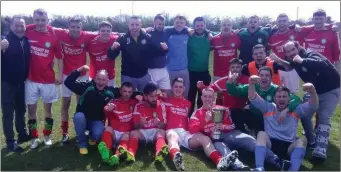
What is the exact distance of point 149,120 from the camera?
20.1ft

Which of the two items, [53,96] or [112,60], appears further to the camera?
[112,60]

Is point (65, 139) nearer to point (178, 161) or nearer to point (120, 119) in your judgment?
point (120, 119)

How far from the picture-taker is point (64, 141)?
20.7ft

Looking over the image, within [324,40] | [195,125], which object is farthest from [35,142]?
[324,40]

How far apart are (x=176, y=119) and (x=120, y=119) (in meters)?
0.91

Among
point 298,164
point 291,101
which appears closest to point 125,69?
point 291,101

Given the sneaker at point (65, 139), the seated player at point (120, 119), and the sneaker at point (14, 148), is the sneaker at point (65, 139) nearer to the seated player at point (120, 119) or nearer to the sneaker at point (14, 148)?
the sneaker at point (14, 148)

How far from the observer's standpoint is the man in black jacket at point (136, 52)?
6574mm

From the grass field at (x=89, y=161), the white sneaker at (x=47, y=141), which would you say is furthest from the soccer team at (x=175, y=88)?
the grass field at (x=89, y=161)

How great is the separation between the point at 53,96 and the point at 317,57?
13.9 ft

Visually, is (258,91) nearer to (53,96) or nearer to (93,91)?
(93,91)

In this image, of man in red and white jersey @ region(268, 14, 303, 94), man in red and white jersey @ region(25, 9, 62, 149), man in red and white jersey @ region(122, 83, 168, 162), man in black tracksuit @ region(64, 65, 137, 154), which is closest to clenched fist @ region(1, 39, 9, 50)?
man in red and white jersey @ region(25, 9, 62, 149)

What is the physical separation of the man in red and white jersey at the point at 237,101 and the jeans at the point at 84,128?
1.90 metres

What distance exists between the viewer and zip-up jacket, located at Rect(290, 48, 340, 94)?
562cm
